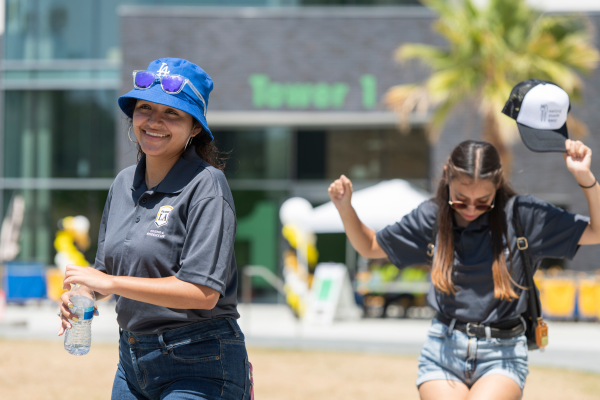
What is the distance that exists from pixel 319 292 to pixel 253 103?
5.85 meters

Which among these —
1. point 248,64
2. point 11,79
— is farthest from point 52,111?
point 248,64

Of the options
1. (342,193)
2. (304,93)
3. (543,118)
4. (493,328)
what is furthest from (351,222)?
(304,93)

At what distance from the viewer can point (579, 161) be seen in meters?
3.13

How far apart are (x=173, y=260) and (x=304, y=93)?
1583cm

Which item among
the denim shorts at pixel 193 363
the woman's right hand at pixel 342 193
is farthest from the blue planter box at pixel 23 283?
the denim shorts at pixel 193 363

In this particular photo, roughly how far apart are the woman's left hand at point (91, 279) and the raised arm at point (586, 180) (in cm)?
201

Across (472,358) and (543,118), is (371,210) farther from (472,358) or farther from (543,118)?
(472,358)

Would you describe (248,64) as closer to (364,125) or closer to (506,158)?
(364,125)

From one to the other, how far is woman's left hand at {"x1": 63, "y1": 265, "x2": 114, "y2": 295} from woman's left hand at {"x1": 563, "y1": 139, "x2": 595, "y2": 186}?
2.01 m

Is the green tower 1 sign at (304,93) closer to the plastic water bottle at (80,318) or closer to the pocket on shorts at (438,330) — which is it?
the pocket on shorts at (438,330)

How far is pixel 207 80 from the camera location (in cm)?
240

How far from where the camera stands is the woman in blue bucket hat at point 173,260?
2137 mm

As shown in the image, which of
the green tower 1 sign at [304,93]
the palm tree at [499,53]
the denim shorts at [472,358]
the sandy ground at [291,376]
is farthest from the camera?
the green tower 1 sign at [304,93]

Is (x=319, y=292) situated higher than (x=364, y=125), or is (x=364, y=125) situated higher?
(x=364, y=125)
